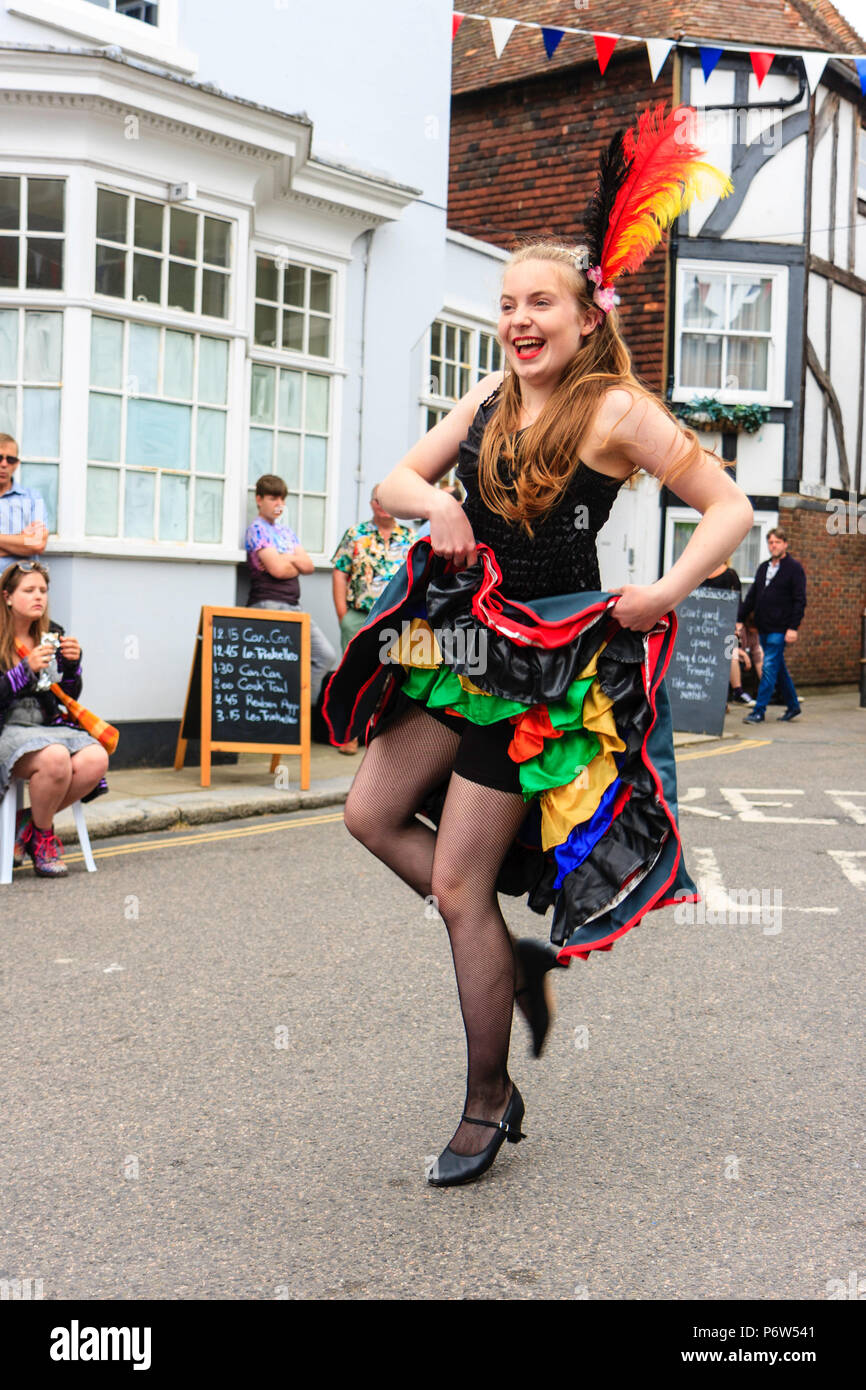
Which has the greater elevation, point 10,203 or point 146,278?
point 10,203

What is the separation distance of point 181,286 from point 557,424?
6.91 m

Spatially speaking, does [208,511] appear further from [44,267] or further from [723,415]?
[723,415]

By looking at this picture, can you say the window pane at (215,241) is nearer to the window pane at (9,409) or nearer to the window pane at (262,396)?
the window pane at (262,396)

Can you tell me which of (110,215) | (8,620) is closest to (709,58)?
(110,215)

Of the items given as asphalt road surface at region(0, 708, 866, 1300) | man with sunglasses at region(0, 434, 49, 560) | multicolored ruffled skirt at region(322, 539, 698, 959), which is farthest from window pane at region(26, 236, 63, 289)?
multicolored ruffled skirt at region(322, 539, 698, 959)

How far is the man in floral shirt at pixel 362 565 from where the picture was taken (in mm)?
10180

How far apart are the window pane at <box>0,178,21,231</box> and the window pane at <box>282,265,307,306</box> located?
8.12ft

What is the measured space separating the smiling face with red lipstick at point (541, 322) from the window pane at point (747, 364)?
16.1 metres

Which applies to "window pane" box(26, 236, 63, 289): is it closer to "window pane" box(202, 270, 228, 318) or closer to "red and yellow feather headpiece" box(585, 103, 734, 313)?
"window pane" box(202, 270, 228, 318)

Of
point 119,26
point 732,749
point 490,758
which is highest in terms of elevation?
point 119,26

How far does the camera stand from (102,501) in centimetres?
893

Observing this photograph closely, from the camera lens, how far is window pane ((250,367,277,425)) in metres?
10.5

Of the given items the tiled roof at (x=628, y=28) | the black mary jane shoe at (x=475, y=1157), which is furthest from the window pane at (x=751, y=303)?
the black mary jane shoe at (x=475, y=1157)

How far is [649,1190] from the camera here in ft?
10.2
